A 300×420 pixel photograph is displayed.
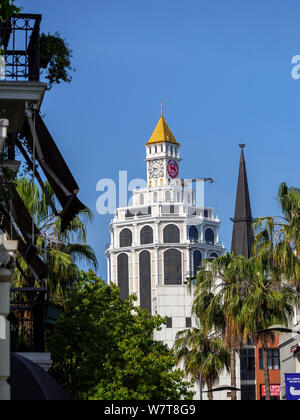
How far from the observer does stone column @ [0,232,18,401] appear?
46.2ft

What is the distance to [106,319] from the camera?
38.8 m

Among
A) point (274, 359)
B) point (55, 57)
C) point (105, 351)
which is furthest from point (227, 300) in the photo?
point (274, 359)

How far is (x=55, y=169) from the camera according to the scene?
21.8 m

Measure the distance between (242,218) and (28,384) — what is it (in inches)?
5948

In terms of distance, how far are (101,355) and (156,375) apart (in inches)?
158

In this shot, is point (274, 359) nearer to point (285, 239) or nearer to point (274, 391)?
point (274, 391)

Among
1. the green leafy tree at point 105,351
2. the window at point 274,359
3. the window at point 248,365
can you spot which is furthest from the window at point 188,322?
the green leafy tree at point 105,351

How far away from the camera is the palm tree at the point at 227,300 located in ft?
149

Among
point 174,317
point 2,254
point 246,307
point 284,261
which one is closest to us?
point 2,254

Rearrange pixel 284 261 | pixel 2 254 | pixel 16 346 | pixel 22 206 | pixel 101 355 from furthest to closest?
pixel 284 261, pixel 101 355, pixel 22 206, pixel 16 346, pixel 2 254

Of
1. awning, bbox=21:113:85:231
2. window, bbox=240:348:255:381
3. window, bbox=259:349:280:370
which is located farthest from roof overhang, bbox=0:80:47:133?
window, bbox=240:348:255:381
